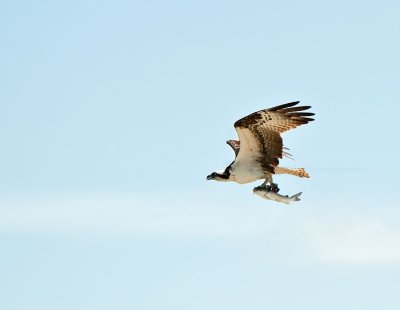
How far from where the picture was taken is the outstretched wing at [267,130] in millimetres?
42938

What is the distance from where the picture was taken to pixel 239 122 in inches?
1702

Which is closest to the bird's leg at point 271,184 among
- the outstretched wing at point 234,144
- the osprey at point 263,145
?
the osprey at point 263,145

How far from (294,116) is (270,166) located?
194cm

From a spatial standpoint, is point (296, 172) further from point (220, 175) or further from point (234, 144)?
point (234, 144)

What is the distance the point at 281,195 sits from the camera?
42875 millimetres

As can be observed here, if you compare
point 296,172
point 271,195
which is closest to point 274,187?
point 271,195

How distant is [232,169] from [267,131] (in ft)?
5.47

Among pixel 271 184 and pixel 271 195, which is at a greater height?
pixel 271 184

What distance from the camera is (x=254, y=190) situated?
43688 mm

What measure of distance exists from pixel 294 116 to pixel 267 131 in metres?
1.07

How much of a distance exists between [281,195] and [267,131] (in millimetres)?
1964

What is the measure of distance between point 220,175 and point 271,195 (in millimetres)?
2048

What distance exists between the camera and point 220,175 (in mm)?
44562

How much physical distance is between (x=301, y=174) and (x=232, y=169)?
6.74 ft
